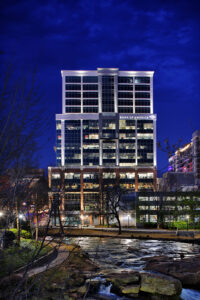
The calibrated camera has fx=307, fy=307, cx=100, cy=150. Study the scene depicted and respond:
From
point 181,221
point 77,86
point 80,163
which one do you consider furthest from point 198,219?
point 77,86

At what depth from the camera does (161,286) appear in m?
17.7

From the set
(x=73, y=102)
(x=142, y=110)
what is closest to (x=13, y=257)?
(x=73, y=102)

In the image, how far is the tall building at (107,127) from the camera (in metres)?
104

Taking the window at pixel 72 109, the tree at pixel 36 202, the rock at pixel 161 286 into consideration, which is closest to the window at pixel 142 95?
the window at pixel 72 109

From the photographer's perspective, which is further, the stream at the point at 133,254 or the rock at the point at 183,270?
the rock at the point at 183,270

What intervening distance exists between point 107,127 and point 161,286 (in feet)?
298

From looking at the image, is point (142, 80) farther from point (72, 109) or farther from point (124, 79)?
point (72, 109)

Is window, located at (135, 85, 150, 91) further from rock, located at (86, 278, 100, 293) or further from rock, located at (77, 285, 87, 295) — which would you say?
rock, located at (77, 285, 87, 295)

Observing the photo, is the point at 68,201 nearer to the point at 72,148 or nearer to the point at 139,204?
the point at 72,148

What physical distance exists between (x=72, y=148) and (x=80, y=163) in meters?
5.82

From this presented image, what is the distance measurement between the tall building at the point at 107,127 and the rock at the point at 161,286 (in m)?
83.7

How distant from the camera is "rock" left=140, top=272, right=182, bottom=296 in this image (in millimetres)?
17453

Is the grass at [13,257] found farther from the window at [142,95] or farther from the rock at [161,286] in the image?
the window at [142,95]

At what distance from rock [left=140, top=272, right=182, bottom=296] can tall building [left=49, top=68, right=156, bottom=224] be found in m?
83.7
